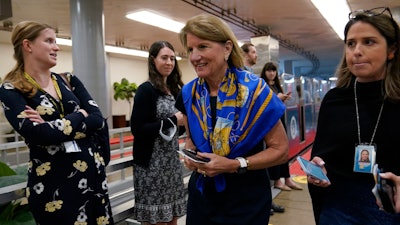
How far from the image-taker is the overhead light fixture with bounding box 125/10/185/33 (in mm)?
6396

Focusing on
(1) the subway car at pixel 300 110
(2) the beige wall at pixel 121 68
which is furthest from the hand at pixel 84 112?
(2) the beige wall at pixel 121 68

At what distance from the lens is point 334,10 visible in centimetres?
657

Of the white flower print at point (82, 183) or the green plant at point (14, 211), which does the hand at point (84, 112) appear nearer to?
the white flower print at point (82, 183)

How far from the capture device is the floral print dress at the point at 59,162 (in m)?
1.48

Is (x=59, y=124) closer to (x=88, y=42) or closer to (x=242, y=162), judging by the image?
(x=242, y=162)

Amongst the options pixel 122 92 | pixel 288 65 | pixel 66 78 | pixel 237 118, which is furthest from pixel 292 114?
pixel 288 65

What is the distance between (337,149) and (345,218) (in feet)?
0.93

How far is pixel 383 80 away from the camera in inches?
48.1

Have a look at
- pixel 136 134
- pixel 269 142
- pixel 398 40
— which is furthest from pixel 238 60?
pixel 136 134

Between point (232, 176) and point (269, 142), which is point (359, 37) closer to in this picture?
point (269, 142)

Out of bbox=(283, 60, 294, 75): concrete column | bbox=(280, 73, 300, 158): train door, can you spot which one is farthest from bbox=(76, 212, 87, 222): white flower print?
bbox=(283, 60, 294, 75): concrete column

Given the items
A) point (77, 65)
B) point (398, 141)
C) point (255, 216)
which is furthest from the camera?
A: point (77, 65)

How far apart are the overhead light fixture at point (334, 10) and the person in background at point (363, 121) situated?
5091 mm

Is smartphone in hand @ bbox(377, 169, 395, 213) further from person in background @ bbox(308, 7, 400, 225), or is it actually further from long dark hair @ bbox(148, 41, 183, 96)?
long dark hair @ bbox(148, 41, 183, 96)
